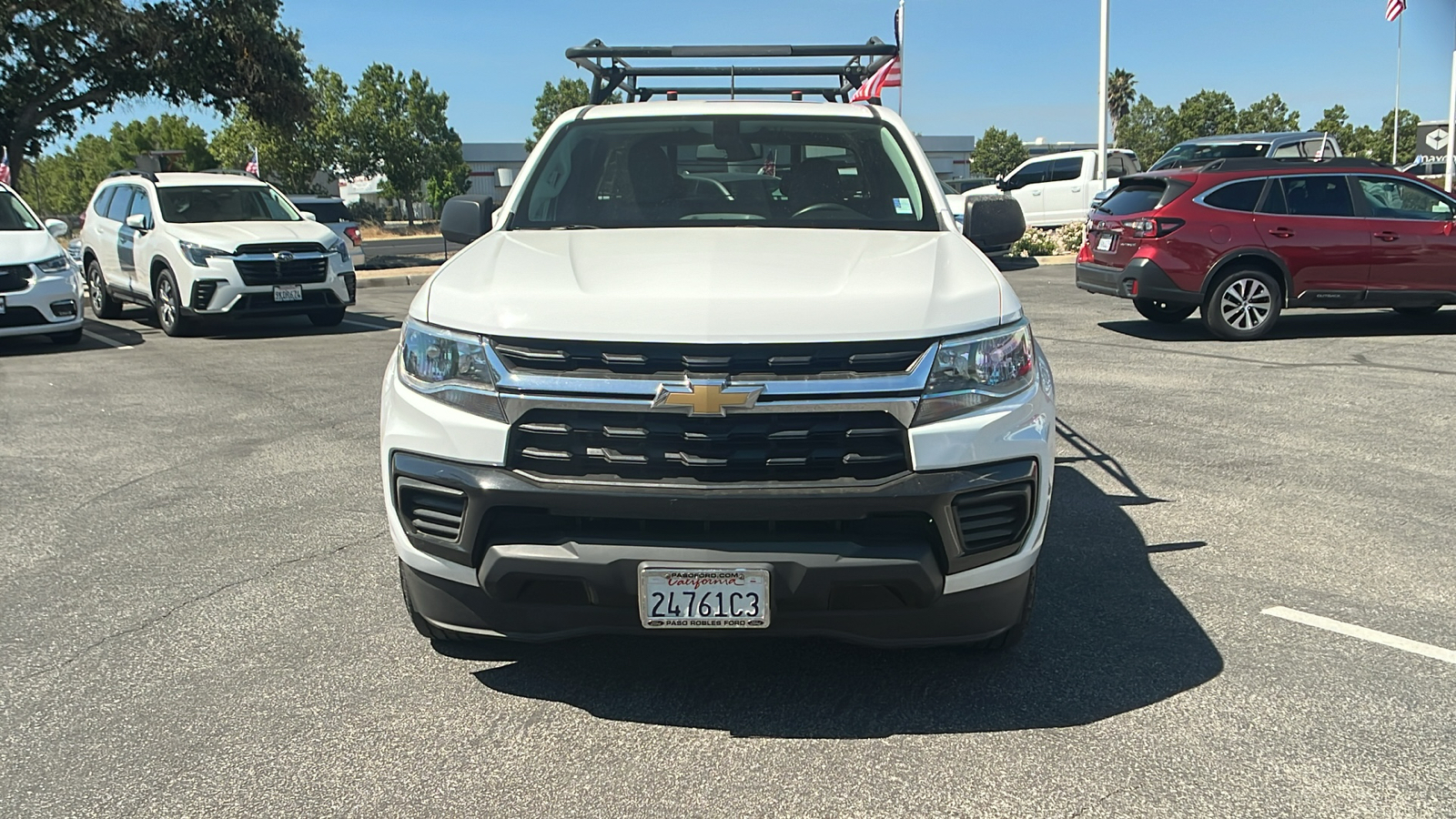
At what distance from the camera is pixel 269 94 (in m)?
22.9

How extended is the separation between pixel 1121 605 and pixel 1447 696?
104 cm

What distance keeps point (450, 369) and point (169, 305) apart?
11531 millimetres

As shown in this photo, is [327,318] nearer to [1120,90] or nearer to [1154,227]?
[1154,227]

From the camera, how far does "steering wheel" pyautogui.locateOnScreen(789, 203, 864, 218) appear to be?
4.48 meters

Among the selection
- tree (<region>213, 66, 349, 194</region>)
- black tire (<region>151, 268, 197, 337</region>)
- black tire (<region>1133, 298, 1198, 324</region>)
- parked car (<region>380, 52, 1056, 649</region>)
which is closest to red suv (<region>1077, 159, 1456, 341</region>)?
black tire (<region>1133, 298, 1198, 324</region>)

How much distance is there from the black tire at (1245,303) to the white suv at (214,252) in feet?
31.2

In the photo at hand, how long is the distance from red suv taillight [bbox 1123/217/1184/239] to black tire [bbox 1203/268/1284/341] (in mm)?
704

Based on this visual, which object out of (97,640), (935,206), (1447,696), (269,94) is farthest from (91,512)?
(269,94)

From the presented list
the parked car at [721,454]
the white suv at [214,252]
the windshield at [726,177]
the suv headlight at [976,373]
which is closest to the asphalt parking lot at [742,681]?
the parked car at [721,454]

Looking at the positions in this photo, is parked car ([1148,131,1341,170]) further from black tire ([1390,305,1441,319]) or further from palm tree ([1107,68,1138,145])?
palm tree ([1107,68,1138,145])

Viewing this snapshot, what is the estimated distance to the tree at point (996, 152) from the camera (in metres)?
99.2

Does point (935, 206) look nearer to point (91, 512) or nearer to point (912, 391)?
point (912, 391)

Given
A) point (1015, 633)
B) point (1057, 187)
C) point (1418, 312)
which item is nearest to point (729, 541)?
point (1015, 633)

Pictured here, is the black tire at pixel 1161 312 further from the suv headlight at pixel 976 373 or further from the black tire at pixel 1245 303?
the suv headlight at pixel 976 373
